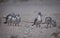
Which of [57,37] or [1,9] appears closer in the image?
[57,37]

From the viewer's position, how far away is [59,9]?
2.40 meters

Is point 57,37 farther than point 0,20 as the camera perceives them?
No

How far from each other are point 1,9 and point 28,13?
0.52m

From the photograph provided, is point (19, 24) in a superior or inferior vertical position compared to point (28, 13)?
inferior

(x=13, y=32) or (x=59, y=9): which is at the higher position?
(x=59, y=9)

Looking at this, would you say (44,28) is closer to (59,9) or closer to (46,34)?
(46,34)

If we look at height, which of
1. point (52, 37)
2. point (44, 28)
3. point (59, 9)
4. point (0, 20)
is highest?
point (59, 9)

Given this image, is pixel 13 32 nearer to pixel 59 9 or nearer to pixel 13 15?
pixel 13 15

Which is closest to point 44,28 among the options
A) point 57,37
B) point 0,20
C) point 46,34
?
point 46,34

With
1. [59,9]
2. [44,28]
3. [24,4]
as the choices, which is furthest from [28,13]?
[59,9]

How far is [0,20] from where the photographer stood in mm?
2494

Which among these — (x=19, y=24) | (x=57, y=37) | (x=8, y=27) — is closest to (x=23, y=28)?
(x=19, y=24)

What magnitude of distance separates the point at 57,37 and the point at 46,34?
7.8 inches

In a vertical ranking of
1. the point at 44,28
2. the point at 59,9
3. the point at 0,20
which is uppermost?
the point at 59,9
